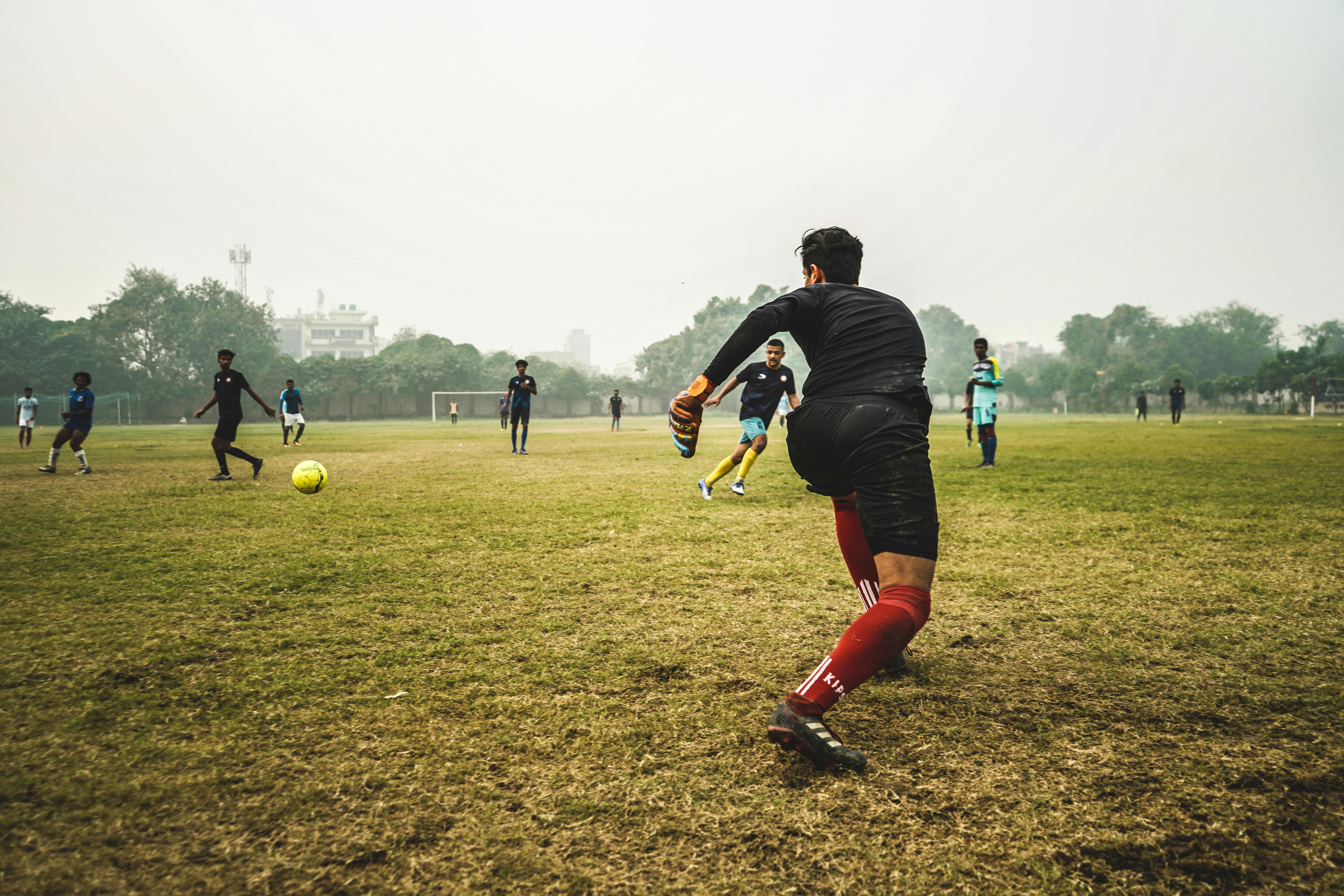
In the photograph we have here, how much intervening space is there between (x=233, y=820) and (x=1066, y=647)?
3.92 meters

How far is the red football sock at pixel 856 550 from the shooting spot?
3506 millimetres

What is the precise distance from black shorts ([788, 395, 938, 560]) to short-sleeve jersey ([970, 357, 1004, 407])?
11283 millimetres

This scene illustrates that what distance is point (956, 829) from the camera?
6.98 ft

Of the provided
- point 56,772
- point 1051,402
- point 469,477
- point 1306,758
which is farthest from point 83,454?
point 1051,402

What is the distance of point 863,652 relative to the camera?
264 cm

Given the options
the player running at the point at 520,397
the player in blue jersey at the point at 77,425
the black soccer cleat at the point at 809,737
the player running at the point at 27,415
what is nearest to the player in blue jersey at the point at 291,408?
the player running at the point at 27,415

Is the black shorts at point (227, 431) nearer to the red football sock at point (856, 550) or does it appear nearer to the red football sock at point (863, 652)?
the red football sock at point (856, 550)

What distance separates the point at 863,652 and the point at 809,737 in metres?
0.38

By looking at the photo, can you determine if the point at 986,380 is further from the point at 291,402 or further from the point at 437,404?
the point at 437,404

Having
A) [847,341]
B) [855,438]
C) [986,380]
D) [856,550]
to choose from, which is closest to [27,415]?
[986,380]

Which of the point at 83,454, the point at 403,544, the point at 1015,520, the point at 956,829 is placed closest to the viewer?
the point at 956,829

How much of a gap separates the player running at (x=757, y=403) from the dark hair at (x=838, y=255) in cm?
651

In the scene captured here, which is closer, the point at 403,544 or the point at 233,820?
the point at 233,820

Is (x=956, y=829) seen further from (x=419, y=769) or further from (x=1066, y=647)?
(x=1066, y=647)
